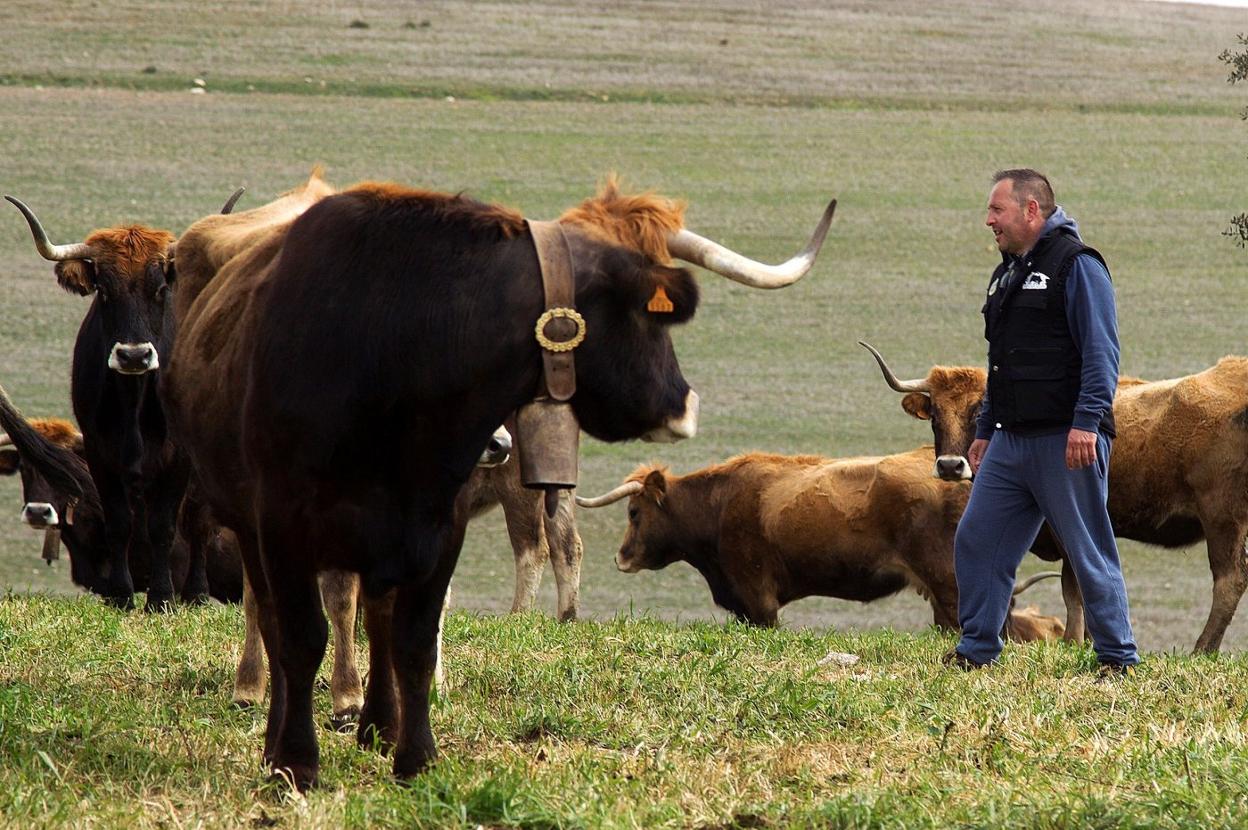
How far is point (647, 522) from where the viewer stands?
15.9 m

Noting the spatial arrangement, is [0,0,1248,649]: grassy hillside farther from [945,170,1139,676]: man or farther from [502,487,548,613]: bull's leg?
[945,170,1139,676]: man

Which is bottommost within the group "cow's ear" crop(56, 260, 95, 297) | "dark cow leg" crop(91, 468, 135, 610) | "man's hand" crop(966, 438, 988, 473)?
"dark cow leg" crop(91, 468, 135, 610)

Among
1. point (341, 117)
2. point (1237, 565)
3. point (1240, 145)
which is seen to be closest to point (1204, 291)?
point (1240, 145)

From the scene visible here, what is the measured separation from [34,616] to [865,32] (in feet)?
183

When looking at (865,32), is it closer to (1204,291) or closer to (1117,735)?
(1204,291)

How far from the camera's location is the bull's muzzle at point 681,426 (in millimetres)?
5324

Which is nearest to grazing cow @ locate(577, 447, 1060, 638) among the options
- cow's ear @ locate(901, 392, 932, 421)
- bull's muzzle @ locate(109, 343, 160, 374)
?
cow's ear @ locate(901, 392, 932, 421)

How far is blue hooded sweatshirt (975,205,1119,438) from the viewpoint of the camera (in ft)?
24.9

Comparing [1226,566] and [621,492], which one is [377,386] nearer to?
[1226,566]

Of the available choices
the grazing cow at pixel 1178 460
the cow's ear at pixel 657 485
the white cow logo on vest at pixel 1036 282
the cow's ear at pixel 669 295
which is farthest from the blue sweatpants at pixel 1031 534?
the cow's ear at pixel 657 485

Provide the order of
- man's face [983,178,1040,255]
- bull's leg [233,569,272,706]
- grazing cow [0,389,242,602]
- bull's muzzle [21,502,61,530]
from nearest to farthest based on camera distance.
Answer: bull's leg [233,569,272,706], man's face [983,178,1040,255], bull's muzzle [21,502,61,530], grazing cow [0,389,242,602]

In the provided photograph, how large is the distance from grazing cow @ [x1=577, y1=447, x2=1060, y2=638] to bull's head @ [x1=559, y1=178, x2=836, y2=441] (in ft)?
24.2

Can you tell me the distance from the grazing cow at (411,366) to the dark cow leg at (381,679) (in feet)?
1.79

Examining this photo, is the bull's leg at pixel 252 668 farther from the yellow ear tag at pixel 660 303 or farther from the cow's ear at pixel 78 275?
the cow's ear at pixel 78 275
